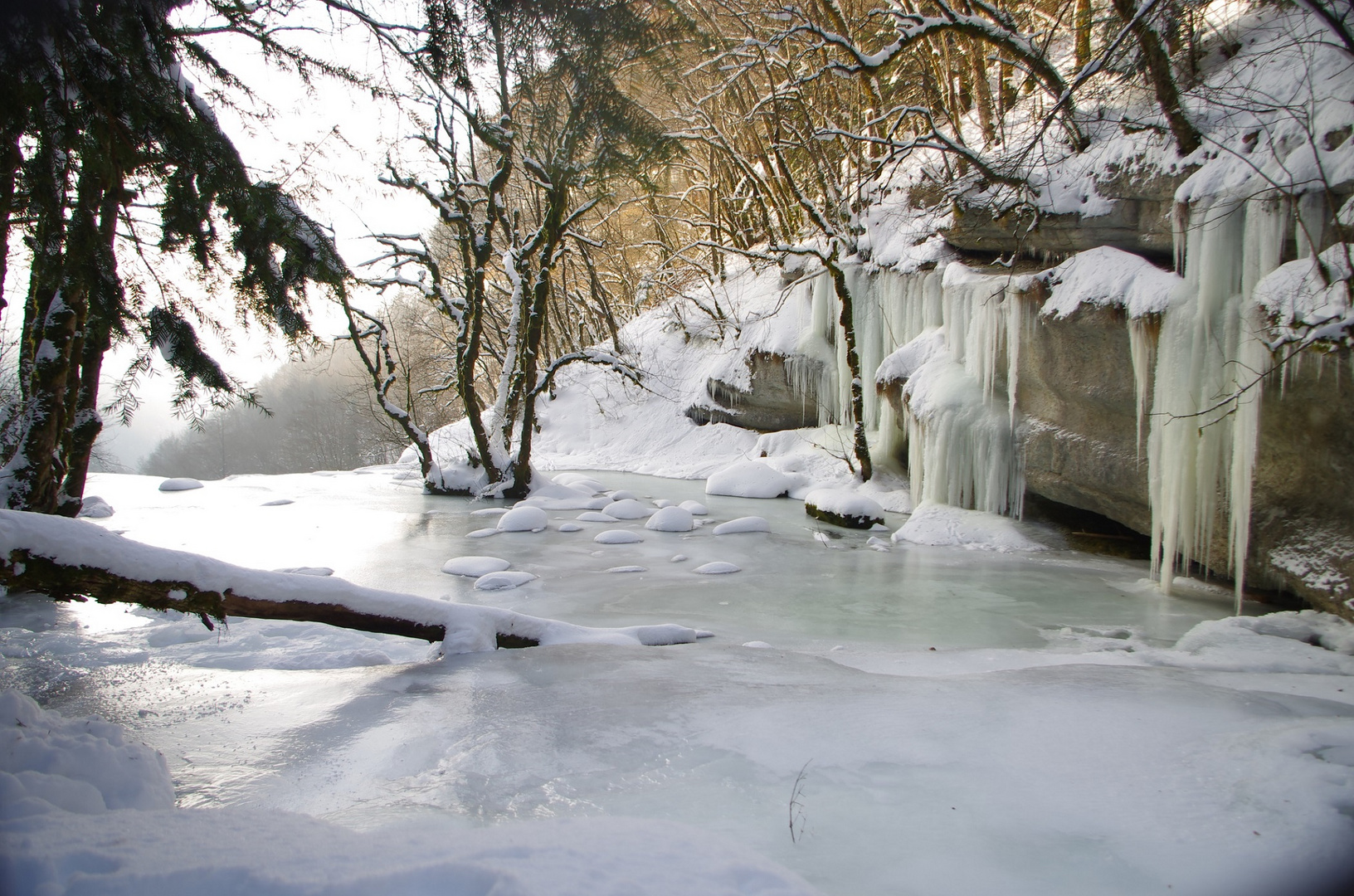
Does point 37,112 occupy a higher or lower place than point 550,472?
higher

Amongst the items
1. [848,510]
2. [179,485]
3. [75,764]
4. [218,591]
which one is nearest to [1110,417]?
[848,510]

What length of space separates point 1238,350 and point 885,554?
368cm

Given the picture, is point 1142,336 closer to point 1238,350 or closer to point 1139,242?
point 1238,350

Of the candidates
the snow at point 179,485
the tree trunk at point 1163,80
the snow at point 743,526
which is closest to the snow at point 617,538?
the snow at point 743,526

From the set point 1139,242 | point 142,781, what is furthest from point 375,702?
point 1139,242

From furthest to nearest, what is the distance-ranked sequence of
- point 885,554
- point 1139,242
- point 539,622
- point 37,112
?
point 885,554 → point 1139,242 → point 539,622 → point 37,112


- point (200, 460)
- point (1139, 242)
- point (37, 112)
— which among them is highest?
point (1139, 242)

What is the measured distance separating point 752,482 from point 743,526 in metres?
3.78

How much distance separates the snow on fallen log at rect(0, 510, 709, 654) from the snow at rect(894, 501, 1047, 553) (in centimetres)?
534

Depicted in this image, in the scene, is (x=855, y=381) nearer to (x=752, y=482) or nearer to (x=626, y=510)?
(x=752, y=482)

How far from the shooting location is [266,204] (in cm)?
268

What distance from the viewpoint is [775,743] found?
8.68 feet

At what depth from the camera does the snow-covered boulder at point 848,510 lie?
31.8 ft

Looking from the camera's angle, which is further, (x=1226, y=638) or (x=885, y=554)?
(x=885, y=554)
